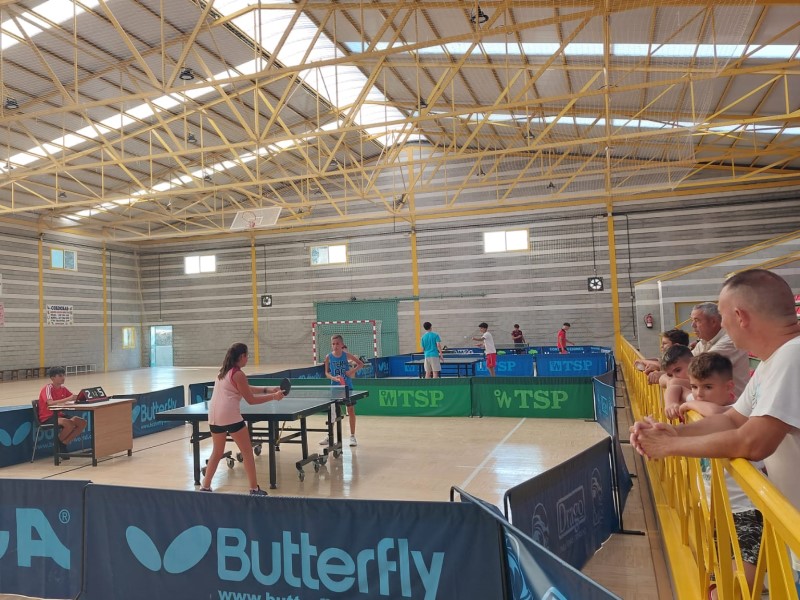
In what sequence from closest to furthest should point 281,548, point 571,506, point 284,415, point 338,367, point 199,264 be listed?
point 281,548 → point 571,506 → point 284,415 → point 338,367 → point 199,264

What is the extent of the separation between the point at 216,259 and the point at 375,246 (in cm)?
911

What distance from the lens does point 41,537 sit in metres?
4.14

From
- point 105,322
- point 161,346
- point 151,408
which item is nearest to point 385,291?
point 161,346

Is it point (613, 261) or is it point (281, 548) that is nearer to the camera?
point (281, 548)

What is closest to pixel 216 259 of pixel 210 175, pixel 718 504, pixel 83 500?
pixel 210 175

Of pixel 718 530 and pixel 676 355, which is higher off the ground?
pixel 676 355

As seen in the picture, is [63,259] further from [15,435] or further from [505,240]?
[505,240]

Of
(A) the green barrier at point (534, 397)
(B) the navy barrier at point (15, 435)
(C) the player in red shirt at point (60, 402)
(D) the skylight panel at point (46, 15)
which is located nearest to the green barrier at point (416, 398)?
(A) the green barrier at point (534, 397)

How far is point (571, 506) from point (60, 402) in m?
8.16

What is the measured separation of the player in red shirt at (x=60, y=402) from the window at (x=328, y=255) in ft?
61.8

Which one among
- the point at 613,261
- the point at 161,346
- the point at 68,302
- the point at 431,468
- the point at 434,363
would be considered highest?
the point at 613,261

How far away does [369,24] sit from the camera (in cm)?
1314

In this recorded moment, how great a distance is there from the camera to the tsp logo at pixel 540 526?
3.78 meters

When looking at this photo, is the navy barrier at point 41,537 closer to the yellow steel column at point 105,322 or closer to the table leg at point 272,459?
the table leg at point 272,459
